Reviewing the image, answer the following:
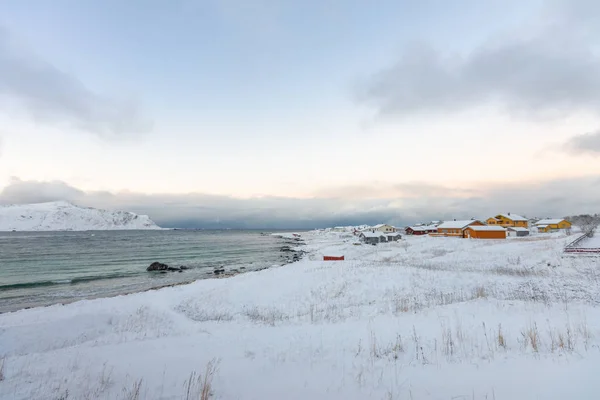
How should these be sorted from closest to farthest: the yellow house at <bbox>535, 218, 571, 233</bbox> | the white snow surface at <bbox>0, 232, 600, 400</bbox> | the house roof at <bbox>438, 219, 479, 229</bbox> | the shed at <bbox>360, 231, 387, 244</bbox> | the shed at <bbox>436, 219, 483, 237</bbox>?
the white snow surface at <bbox>0, 232, 600, 400</bbox> < the shed at <bbox>436, 219, 483, 237</bbox> < the house roof at <bbox>438, 219, 479, 229</bbox> < the shed at <bbox>360, 231, 387, 244</bbox> < the yellow house at <bbox>535, 218, 571, 233</bbox>

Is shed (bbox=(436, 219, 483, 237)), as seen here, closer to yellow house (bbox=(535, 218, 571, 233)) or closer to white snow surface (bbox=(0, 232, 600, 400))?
yellow house (bbox=(535, 218, 571, 233))

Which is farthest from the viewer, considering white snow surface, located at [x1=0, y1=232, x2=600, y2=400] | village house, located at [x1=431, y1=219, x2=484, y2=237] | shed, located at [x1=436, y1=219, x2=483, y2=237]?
village house, located at [x1=431, y1=219, x2=484, y2=237]

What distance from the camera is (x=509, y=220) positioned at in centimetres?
9081

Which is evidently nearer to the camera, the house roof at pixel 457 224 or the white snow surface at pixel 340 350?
the white snow surface at pixel 340 350

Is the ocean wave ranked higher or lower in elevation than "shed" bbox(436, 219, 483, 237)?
lower

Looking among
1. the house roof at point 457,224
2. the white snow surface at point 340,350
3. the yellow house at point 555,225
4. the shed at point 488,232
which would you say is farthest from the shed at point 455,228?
the white snow surface at point 340,350

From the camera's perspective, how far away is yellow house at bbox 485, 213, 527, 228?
89938 millimetres

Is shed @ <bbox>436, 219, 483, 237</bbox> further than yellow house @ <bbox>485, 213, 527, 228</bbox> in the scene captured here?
No

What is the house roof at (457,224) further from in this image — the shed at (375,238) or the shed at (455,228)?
the shed at (375,238)

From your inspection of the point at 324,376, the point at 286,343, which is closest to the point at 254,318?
the point at 286,343

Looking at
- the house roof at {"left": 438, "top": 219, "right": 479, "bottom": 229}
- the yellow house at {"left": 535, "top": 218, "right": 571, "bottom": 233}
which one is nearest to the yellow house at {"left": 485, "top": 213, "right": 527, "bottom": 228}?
the yellow house at {"left": 535, "top": 218, "right": 571, "bottom": 233}

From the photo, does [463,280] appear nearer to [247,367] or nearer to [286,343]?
[286,343]

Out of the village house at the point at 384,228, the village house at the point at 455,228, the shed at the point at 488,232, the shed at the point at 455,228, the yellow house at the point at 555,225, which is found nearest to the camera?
the shed at the point at 488,232

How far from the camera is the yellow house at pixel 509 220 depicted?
89.9 m
